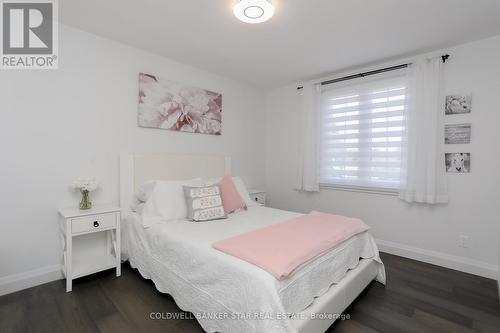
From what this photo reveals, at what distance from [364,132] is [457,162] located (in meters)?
1.02

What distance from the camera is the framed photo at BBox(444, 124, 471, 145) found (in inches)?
101

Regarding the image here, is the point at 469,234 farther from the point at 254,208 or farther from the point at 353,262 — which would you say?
the point at 254,208

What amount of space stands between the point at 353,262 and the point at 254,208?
4.26 feet

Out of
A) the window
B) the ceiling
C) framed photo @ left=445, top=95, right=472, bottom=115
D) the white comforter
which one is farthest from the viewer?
the window

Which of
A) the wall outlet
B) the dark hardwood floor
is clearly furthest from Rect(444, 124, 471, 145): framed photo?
the dark hardwood floor

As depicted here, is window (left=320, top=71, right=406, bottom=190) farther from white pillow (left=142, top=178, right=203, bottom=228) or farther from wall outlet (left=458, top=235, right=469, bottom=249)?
white pillow (left=142, top=178, right=203, bottom=228)

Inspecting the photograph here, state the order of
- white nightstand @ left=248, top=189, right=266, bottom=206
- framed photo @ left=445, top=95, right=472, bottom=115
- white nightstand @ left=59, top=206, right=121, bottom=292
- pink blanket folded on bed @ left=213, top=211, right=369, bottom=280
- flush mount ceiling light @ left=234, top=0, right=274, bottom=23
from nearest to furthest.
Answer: pink blanket folded on bed @ left=213, top=211, right=369, bottom=280
flush mount ceiling light @ left=234, top=0, right=274, bottom=23
white nightstand @ left=59, top=206, right=121, bottom=292
framed photo @ left=445, top=95, right=472, bottom=115
white nightstand @ left=248, top=189, right=266, bottom=206

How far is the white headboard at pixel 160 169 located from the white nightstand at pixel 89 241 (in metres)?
0.33

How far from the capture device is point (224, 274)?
1.51 metres

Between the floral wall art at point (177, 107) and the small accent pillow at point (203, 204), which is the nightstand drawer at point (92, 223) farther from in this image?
the floral wall art at point (177, 107)

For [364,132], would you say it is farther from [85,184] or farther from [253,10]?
[85,184]

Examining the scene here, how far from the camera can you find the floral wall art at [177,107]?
9.33 ft

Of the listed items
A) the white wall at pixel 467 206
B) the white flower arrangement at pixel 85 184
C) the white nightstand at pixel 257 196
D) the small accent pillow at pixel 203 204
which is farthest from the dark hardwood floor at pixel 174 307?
the white nightstand at pixel 257 196

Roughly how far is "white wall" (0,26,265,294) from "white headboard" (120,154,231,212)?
11 centimetres
